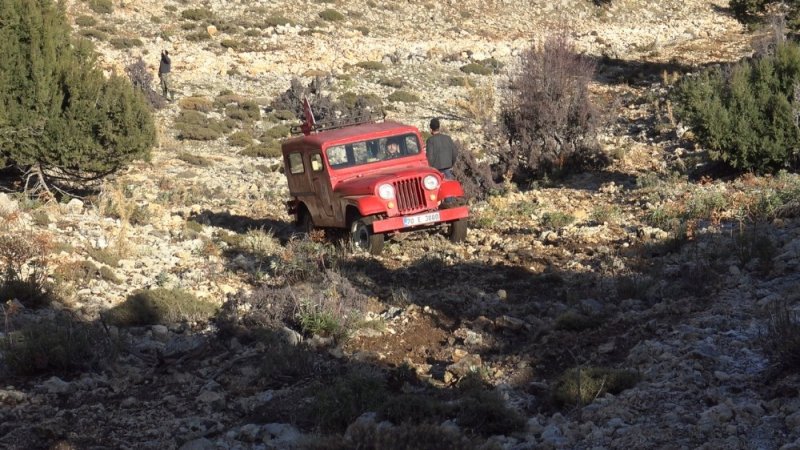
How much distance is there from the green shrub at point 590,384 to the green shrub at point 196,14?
37.3m

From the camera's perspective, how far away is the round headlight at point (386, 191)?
13039 mm

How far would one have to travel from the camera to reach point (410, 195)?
13266 millimetres

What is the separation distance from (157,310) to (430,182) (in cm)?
461

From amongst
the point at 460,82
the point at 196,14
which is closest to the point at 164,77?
the point at 460,82

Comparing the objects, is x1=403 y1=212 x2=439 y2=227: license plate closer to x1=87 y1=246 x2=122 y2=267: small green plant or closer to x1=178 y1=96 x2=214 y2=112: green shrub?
x1=87 y1=246 x2=122 y2=267: small green plant

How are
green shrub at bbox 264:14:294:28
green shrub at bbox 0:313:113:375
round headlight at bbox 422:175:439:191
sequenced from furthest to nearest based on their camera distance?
1. green shrub at bbox 264:14:294:28
2. round headlight at bbox 422:175:439:191
3. green shrub at bbox 0:313:113:375

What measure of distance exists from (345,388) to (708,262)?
509cm

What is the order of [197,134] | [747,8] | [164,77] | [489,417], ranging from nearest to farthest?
[489,417] < [197,134] < [164,77] < [747,8]

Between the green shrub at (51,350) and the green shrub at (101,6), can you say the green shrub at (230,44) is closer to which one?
the green shrub at (101,6)

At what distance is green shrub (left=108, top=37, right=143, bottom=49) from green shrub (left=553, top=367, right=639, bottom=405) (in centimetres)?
3326

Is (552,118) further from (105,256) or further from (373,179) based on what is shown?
(105,256)

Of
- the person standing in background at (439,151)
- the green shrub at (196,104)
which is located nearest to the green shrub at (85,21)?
the green shrub at (196,104)

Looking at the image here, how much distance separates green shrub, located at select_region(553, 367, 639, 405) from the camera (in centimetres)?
670

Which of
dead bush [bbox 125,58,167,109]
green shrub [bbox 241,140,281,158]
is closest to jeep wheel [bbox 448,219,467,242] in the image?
green shrub [bbox 241,140,281,158]
